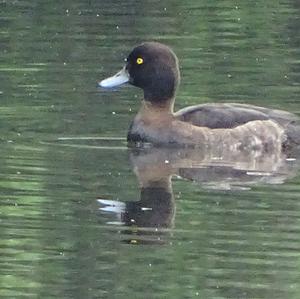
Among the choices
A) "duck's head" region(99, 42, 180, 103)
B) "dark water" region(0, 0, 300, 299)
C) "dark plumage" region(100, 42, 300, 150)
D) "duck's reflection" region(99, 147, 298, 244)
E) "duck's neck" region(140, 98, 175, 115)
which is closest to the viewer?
"dark water" region(0, 0, 300, 299)

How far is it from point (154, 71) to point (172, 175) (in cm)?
236

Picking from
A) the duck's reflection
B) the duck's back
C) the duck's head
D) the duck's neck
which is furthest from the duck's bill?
the duck's reflection

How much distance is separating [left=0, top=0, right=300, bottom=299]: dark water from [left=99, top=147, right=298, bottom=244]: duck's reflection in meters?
0.01

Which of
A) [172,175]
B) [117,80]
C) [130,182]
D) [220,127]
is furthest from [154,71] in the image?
[130,182]

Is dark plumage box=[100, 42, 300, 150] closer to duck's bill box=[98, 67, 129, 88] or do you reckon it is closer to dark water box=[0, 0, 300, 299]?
dark water box=[0, 0, 300, 299]

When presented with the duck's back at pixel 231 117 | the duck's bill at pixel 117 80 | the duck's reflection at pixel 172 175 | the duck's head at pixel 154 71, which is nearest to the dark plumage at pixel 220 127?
the duck's back at pixel 231 117

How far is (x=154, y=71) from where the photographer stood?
16.2 m

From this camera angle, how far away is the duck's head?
635 inches

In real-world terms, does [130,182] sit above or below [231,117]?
above

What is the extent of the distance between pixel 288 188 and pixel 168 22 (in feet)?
35.0

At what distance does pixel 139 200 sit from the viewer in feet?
42.4

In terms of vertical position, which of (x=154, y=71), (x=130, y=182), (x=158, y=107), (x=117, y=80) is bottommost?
(x=158, y=107)

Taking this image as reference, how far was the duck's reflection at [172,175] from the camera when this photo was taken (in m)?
12.2

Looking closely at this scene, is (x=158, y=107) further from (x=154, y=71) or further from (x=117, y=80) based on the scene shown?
(x=117, y=80)
